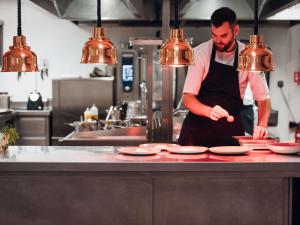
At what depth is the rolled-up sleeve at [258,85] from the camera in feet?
14.1

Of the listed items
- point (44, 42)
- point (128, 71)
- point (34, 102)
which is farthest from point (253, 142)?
point (44, 42)

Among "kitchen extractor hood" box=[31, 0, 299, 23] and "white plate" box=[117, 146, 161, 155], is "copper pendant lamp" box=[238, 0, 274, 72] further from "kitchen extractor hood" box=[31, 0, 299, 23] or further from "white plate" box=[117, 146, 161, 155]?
"kitchen extractor hood" box=[31, 0, 299, 23]

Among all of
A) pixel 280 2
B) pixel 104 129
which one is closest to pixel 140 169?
pixel 104 129

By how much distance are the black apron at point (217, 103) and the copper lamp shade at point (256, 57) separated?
3.05 feet

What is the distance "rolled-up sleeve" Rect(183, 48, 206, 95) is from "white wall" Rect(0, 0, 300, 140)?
4592 mm

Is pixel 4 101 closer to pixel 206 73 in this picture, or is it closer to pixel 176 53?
pixel 206 73

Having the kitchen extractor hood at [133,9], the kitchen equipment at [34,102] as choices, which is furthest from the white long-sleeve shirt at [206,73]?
the kitchen equipment at [34,102]

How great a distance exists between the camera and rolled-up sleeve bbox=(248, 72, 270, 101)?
431cm

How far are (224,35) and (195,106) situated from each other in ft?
1.94

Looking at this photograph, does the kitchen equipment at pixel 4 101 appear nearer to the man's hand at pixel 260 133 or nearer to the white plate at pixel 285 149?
the man's hand at pixel 260 133

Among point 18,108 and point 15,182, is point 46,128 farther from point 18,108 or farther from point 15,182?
point 15,182

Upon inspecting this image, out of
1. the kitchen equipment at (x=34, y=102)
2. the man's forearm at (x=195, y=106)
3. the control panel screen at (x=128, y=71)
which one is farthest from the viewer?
the control panel screen at (x=128, y=71)

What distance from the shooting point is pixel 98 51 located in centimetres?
328

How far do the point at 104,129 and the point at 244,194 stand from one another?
3147 mm
